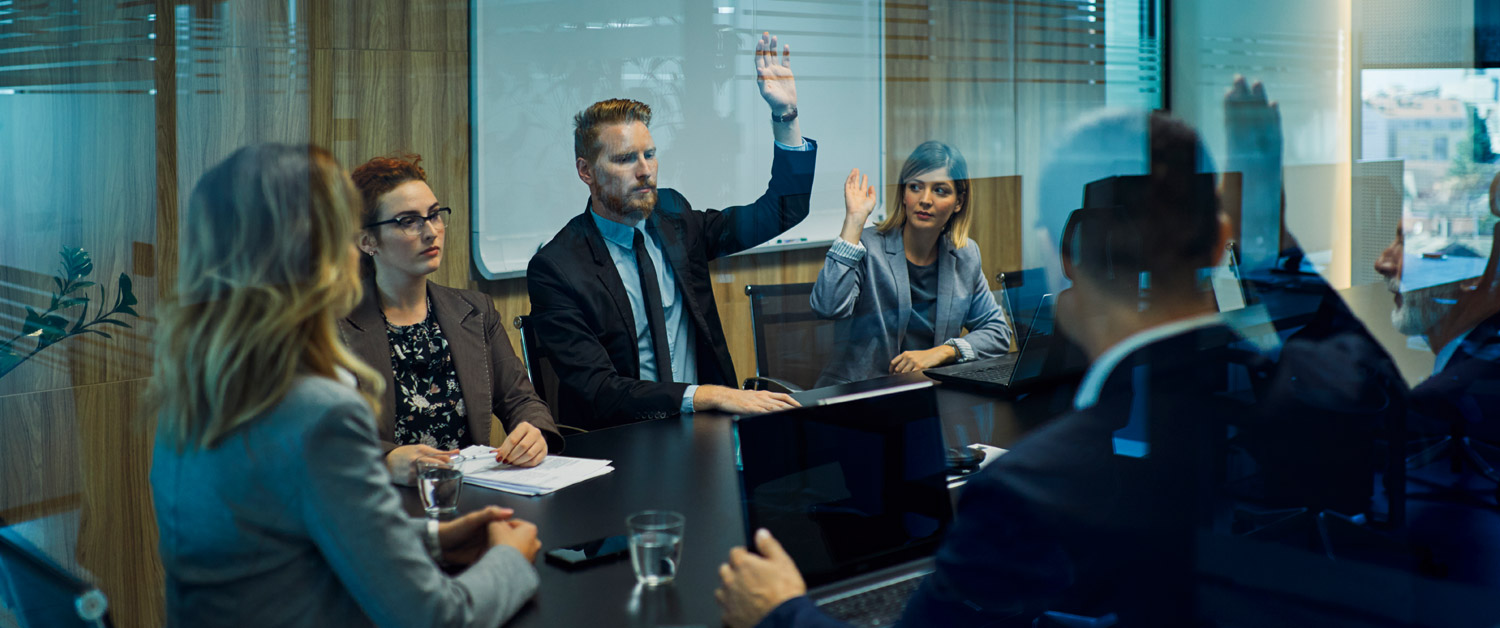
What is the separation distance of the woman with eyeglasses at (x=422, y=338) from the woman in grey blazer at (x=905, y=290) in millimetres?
1234

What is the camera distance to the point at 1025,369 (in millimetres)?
2293

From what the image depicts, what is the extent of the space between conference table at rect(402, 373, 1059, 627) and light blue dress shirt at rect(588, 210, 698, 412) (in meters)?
0.50

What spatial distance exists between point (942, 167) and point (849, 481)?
277 cm

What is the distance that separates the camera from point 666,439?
77.4 inches

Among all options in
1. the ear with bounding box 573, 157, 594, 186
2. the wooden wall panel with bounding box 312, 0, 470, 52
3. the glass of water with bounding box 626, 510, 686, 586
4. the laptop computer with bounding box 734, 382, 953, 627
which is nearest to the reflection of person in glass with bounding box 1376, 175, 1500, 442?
the laptop computer with bounding box 734, 382, 953, 627

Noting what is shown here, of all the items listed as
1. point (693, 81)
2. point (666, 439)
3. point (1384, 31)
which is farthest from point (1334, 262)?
point (693, 81)

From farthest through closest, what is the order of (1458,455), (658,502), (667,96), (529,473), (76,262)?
(667,96) < (76,262) < (529,473) < (658,502) < (1458,455)

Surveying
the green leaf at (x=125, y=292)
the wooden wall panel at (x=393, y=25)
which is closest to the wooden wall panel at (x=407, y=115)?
the wooden wall panel at (x=393, y=25)

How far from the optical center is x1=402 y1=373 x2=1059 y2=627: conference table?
1.20 m

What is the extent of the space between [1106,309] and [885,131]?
2.86m

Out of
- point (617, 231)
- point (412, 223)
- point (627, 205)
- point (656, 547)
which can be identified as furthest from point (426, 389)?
point (656, 547)

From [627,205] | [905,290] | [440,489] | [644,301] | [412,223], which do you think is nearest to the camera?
[440,489]

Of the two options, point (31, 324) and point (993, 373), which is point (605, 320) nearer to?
point (993, 373)

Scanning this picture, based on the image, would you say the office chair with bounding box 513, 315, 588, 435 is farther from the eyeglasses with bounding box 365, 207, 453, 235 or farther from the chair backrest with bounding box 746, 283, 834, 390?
the chair backrest with bounding box 746, 283, 834, 390
